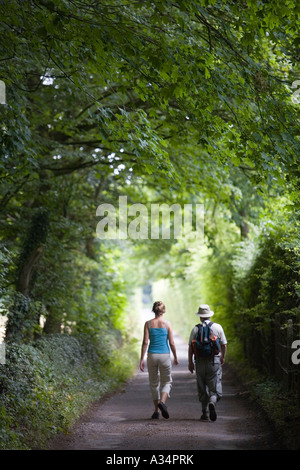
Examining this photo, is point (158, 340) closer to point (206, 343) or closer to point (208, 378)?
point (206, 343)

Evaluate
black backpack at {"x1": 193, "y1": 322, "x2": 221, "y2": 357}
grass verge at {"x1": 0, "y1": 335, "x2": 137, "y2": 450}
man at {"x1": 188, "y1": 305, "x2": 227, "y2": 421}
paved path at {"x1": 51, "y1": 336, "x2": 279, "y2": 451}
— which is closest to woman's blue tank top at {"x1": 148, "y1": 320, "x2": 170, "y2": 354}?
man at {"x1": 188, "y1": 305, "x2": 227, "y2": 421}

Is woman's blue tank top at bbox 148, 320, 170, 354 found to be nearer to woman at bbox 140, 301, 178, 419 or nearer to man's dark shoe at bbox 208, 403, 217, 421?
woman at bbox 140, 301, 178, 419

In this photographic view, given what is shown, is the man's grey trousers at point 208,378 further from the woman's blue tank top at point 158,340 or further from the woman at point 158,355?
the woman's blue tank top at point 158,340

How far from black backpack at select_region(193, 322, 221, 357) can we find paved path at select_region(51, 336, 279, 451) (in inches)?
45.5

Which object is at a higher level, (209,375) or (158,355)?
(158,355)

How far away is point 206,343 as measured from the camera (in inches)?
392

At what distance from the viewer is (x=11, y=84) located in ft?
31.5

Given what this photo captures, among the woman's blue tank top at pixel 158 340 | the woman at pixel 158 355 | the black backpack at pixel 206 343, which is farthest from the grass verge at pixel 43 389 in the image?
the black backpack at pixel 206 343

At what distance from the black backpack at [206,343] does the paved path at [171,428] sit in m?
1.16

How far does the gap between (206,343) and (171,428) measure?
1558 mm

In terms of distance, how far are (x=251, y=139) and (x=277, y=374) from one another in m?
5.07

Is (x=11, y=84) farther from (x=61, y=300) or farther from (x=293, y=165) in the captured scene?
(x=61, y=300)

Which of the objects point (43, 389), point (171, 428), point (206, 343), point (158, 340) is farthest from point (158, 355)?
point (43, 389)
